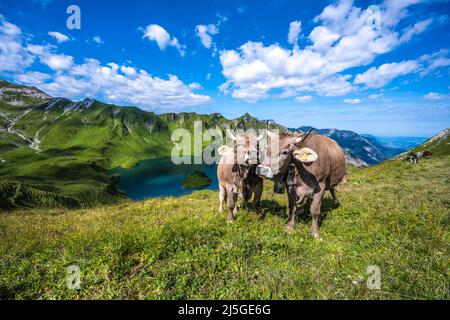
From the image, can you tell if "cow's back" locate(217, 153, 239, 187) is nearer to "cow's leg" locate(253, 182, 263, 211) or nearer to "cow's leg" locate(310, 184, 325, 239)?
"cow's leg" locate(253, 182, 263, 211)

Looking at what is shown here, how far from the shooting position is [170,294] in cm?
455

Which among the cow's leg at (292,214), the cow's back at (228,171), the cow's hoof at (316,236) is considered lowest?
the cow's hoof at (316,236)

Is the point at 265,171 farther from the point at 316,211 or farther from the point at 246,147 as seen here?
the point at 316,211

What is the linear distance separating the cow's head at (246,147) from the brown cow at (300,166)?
451 millimetres

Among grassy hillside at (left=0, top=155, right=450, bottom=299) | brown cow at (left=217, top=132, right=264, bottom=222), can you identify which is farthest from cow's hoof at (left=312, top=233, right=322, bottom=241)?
brown cow at (left=217, top=132, right=264, bottom=222)

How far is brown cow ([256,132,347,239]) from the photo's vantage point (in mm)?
7383

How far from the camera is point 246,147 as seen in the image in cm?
803

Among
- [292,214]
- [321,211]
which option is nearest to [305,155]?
[292,214]

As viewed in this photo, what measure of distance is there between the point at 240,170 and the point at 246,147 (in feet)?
4.01

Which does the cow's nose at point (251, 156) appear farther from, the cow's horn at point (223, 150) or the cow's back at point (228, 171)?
the cow's horn at point (223, 150)

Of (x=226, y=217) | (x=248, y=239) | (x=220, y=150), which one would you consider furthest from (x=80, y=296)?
(x=220, y=150)

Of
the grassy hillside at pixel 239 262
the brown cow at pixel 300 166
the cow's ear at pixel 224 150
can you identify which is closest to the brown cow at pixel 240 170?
the cow's ear at pixel 224 150

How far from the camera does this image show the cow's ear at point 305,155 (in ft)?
24.1
